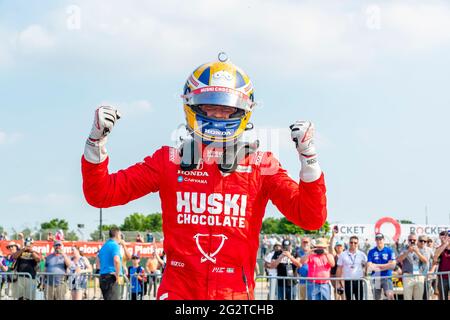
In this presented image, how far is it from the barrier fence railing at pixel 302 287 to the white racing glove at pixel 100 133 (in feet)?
24.5

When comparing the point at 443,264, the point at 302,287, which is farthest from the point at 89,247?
the point at 443,264

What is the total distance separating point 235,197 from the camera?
534cm

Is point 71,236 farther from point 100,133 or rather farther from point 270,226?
point 270,226

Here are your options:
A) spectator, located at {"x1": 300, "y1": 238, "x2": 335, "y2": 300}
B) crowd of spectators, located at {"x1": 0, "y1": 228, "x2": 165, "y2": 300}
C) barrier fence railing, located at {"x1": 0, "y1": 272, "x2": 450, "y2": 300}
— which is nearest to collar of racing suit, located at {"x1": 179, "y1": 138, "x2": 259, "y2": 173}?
barrier fence railing, located at {"x1": 0, "y1": 272, "x2": 450, "y2": 300}

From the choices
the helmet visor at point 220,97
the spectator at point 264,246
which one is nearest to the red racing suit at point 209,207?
the helmet visor at point 220,97

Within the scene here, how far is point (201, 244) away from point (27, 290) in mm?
11283

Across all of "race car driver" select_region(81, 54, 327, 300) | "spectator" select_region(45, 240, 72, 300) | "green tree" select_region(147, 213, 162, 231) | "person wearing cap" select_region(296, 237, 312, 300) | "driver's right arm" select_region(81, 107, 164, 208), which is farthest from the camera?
"green tree" select_region(147, 213, 162, 231)

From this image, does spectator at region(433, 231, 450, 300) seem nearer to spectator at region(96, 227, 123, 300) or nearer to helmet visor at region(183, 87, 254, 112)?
spectator at region(96, 227, 123, 300)

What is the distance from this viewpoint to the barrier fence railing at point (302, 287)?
43.9 feet

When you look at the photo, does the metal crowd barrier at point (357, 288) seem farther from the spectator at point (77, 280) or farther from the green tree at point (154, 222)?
the green tree at point (154, 222)

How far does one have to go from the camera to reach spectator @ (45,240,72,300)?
15765mm
